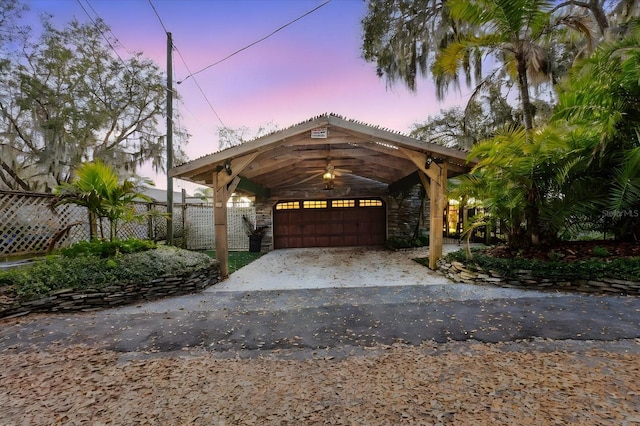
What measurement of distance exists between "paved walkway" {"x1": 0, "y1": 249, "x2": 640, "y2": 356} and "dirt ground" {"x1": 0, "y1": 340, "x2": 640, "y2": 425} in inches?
9.7

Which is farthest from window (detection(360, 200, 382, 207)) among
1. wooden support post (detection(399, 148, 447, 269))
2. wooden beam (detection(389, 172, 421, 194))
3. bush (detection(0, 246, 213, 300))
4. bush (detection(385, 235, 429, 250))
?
bush (detection(0, 246, 213, 300))

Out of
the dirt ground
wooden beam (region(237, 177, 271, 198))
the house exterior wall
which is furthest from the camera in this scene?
the house exterior wall

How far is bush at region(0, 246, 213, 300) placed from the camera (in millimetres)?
3604

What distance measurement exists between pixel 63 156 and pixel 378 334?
39.6ft

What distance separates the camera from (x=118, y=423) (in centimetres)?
163

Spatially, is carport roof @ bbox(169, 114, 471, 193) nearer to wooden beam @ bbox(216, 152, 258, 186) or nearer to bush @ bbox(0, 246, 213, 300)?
wooden beam @ bbox(216, 152, 258, 186)

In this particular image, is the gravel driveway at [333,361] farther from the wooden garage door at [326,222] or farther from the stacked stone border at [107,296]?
the wooden garage door at [326,222]

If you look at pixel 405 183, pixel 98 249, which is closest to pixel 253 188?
pixel 98 249

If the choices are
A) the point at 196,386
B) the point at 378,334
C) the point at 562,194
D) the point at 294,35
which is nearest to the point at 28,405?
the point at 196,386

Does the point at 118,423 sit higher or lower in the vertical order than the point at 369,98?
lower

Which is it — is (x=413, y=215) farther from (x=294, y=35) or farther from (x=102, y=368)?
(x=102, y=368)

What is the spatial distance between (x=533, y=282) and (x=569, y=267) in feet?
1.71

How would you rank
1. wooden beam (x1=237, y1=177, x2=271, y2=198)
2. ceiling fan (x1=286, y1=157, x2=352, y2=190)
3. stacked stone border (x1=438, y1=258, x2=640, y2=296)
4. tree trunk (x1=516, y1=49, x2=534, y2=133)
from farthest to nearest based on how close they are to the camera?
ceiling fan (x1=286, y1=157, x2=352, y2=190)
wooden beam (x1=237, y1=177, x2=271, y2=198)
tree trunk (x1=516, y1=49, x2=534, y2=133)
stacked stone border (x1=438, y1=258, x2=640, y2=296)

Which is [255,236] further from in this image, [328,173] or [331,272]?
[331,272]
